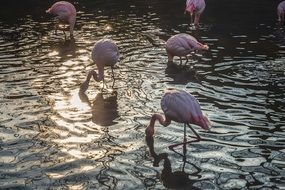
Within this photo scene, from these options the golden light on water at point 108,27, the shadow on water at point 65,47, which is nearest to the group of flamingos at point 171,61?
the shadow on water at point 65,47

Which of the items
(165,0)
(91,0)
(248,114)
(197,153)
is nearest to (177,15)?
(165,0)

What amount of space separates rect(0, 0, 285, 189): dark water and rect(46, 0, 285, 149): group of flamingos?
1.09 ft

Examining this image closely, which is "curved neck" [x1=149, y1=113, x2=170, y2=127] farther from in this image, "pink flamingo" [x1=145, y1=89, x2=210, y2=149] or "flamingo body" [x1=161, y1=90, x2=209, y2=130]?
"flamingo body" [x1=161, y1=90, x2=209, y2=130]

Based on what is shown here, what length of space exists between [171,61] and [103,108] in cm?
368

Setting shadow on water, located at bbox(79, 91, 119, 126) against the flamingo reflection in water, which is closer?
the flamingo reflection in water

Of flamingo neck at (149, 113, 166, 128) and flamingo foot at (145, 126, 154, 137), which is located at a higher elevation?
flamingo neck at (149, 113, 166, 128)

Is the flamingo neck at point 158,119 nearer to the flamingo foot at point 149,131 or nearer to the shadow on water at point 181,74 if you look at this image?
the flamingo foot at point 149,131

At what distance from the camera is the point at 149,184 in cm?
674

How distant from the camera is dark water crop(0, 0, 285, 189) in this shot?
704 centimetres

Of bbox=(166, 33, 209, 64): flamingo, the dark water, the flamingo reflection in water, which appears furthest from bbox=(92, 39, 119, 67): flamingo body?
the flamingo reflection in water

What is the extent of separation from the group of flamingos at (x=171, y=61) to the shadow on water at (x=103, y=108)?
1.38ft

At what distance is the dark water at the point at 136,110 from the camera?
7039 mm

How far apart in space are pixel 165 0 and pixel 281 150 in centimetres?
1596

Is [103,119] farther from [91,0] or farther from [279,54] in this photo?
[91,0]
